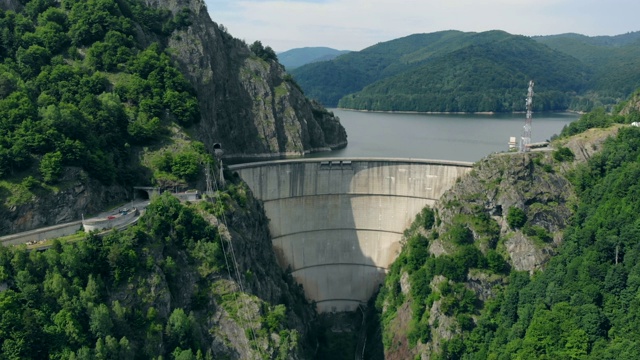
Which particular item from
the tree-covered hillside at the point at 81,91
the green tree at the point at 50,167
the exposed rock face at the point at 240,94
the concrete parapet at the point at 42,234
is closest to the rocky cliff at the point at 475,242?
the exposed rock face at the point at 240,94

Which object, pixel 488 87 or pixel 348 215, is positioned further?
pixel 488 87

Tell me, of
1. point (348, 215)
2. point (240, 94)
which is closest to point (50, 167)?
point (348, 215)

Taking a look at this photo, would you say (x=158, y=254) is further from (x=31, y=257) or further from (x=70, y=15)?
(x=70, y=15)

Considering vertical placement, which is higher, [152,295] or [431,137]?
[431,137]

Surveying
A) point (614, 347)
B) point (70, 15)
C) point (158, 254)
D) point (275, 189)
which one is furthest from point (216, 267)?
point (70, 15)

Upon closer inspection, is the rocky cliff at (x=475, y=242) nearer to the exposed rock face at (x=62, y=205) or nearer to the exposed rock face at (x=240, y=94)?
the exposed rock face at (x=240, y=94)

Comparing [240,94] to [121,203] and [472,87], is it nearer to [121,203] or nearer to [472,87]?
[121,203]

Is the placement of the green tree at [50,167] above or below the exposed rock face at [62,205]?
above
